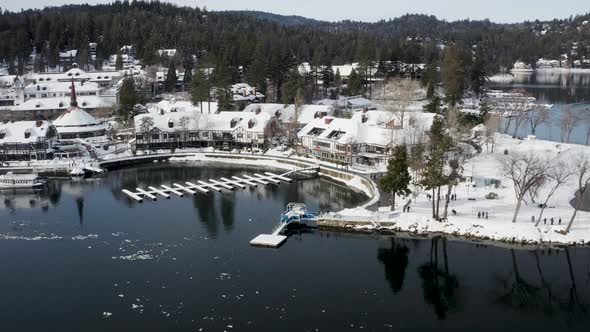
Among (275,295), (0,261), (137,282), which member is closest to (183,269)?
(137,282)

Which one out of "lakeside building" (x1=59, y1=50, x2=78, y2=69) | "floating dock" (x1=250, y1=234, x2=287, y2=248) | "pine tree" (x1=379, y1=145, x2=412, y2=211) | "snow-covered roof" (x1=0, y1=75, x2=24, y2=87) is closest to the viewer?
"floating dock" (x1=250, y1=234, x2=287, y2=248)

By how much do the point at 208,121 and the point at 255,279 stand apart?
103 feet

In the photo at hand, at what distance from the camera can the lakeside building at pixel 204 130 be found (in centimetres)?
5238

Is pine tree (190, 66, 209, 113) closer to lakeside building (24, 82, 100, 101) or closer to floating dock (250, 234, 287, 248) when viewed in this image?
lakeside building (24, 82, 100, 101)

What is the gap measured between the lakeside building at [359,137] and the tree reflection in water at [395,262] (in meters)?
16.1

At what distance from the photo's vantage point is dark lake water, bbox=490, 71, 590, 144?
57.2m

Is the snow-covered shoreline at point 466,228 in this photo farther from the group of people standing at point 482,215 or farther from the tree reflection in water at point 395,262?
the tree reflection in water at point 395,262

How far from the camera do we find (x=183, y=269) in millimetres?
25703

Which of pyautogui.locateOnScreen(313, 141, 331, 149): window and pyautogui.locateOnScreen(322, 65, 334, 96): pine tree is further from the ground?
pyautogui.locateOnScreen(322, 65, 334, 96): pine tree

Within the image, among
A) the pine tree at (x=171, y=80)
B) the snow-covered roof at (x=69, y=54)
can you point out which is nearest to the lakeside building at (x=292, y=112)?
the pine tree at (x=171, y=80)

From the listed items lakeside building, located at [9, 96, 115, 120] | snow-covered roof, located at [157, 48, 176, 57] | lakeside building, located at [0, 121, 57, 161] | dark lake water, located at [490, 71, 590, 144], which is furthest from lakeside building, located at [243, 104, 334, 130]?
snow-covered roof, located at [157, 48, 176, 57]

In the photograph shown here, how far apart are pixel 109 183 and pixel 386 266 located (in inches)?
972

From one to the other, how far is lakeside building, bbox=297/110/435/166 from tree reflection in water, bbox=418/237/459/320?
17.4 metres

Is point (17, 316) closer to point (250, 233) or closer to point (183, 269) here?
point (183, 269)
